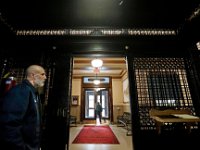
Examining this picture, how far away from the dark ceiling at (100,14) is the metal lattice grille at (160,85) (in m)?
0.75

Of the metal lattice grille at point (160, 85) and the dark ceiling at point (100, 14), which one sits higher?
the dark ceiling at point (100, 14)

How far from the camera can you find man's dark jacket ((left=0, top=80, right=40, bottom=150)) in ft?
3.68

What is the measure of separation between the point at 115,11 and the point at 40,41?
179 cm

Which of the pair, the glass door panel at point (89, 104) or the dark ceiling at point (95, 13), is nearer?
the dark ceiling at point (95, 13)

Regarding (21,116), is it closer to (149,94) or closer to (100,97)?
(149,94)

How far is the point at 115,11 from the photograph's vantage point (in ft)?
8.37

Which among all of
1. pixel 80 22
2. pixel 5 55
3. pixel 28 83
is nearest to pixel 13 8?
pixel 5 55

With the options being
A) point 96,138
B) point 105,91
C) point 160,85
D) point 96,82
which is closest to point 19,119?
point 160,85

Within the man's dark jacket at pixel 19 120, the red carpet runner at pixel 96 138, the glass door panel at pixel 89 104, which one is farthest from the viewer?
the glass door panel at pixel 89 104

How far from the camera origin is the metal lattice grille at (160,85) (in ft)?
9.12

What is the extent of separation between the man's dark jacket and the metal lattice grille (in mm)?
2090

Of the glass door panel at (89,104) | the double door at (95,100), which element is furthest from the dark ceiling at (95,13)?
the glass door panel at (89,104)

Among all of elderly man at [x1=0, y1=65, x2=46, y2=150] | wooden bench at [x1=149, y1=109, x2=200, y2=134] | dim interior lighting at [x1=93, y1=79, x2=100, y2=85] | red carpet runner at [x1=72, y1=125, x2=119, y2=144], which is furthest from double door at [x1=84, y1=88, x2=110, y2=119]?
elderly man at [x1=0, y1=65, x2=46, y2=150]

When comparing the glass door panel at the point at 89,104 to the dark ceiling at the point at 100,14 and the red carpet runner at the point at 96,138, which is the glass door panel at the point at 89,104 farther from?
the dark ceiling at the point at 100,14
